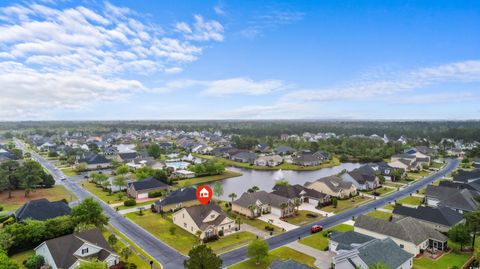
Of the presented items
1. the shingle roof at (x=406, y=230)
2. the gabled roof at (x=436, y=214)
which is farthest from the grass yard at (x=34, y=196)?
the gabled roof at (x=436, y=214)

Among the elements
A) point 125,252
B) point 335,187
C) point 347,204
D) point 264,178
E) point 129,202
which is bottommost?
point 264,178

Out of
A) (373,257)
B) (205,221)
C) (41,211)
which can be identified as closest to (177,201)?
(205,221)

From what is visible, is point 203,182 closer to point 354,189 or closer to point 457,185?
point 354,189

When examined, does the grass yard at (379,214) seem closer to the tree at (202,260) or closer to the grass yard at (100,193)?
the tree at (202,260)

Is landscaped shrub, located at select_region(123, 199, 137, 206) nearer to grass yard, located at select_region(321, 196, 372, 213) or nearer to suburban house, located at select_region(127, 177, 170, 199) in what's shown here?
suburban house, located at select_region(127, 177, 170, 199)

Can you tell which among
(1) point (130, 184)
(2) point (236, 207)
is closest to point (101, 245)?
(2) point (236, 207)

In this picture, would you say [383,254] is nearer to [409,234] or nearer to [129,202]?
[409,234]

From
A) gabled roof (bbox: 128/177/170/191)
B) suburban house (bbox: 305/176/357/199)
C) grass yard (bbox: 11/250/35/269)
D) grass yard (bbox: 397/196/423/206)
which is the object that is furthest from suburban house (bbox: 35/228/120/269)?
grass yard (bbox: 397/196/423/206)
